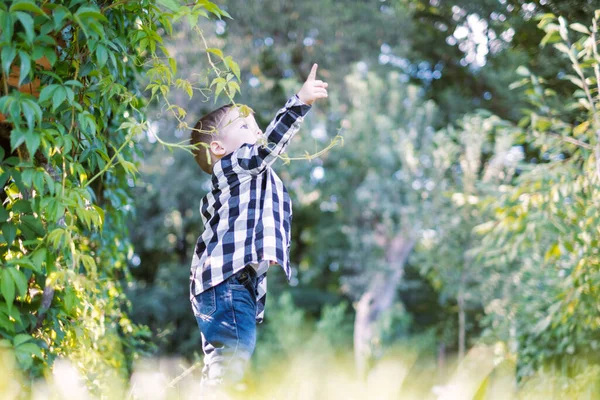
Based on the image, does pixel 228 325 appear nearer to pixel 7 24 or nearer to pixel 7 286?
pixel 7 286

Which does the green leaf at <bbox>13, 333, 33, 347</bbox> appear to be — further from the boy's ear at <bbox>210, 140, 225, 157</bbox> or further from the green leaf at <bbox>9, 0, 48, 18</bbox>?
the boy's ear at <bbox>210, 140, 225, 157</bbox>

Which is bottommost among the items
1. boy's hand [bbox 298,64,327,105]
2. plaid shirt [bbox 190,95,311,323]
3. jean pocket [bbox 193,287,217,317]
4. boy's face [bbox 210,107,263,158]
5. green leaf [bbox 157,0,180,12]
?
jean pocket [bbox 193,287,217,317]

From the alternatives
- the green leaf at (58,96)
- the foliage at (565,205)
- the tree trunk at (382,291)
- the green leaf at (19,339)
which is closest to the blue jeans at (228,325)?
the green leaf at (19,339)

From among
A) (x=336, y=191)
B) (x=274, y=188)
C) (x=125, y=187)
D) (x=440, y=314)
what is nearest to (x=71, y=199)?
(x=274, y=188)

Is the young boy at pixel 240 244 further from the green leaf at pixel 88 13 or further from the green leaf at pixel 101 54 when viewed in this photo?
the green leaf at pixel 88 13

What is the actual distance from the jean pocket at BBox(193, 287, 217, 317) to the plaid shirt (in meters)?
0.02

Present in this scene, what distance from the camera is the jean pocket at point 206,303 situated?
83.9 inches

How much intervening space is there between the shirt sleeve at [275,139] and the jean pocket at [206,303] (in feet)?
1.40

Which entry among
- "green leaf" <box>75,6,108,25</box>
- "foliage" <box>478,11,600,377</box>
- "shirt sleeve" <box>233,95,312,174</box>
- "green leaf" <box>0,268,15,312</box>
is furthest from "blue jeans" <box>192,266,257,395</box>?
"foliage" <box>478,11,600,377</box>

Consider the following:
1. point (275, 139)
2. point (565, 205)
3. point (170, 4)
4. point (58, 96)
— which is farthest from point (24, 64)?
point (565, 205)

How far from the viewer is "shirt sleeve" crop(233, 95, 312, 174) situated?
2.12 metres

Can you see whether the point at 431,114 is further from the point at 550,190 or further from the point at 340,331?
the point at 550,190

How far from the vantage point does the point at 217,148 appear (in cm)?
235

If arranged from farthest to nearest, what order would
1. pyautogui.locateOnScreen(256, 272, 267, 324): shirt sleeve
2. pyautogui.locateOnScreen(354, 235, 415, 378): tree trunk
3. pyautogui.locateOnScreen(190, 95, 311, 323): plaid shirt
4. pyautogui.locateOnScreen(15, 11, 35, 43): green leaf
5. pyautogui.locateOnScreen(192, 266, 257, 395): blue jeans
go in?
pyautogui.locateOnScreen(354, 235, 415, 378): tree trunk < pyautogui.locateOnScreen(256, 272, 267, 324): shirt sleeve < pyautogui.locateOnScreen(190, 95, 311, 323): plaid shirt < pyautogui.locateOnScreen(192, 266, 257, 395): blue jeans < pyautogui.locateOnScreen(15, 11, 35, 43): green leaf
